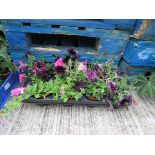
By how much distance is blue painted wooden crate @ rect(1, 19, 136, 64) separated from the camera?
190cm

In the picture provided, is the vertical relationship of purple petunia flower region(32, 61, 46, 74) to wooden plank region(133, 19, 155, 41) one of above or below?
below

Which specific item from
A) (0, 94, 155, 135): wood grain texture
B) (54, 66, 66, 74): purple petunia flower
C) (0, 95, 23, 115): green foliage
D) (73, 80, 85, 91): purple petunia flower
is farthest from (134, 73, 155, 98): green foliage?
(0, 95, 23, 115): green foliage

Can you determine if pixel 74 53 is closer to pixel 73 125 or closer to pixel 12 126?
pixel 73 125

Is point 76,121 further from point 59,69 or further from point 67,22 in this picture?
point 67,22

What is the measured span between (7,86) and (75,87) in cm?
63

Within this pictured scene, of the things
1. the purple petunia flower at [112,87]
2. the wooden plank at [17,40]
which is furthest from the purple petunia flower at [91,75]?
the wooden plank at [17,40]

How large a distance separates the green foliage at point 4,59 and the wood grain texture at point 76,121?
1.22 ft

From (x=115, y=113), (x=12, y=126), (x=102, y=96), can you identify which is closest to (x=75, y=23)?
(x=102, y=96)

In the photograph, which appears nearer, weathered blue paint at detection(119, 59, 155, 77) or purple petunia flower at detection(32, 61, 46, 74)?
purple petunia flower at detection(32, 61, 46, 74)

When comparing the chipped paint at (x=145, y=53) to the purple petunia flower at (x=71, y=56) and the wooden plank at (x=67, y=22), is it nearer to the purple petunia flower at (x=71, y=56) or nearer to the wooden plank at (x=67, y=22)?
the wooden plank at (x=67, y=22)

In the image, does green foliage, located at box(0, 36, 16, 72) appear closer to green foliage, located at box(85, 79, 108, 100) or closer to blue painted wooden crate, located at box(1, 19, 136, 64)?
blue painted wooden crate, located at box(1, 19, 136, 64)

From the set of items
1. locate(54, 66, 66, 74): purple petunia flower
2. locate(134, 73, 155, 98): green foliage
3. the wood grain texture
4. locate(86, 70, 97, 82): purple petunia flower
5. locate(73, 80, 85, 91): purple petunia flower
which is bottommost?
the wood grain texture

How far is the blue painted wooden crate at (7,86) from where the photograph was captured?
1.90 m

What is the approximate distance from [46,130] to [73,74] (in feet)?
1.68
